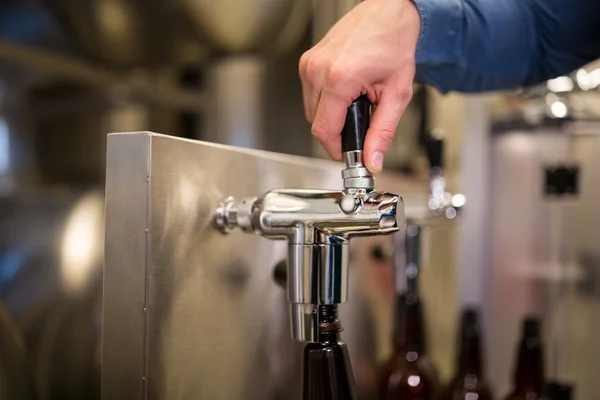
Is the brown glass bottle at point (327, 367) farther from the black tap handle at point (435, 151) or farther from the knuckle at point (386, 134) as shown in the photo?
the black tap handle at point (435, 151)

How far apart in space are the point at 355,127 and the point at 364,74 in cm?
3

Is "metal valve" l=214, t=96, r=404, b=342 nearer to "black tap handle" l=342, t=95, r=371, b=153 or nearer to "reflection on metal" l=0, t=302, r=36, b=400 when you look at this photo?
"black tap handle" l=342, t=95, r=371, b=153

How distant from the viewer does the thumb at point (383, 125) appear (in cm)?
29

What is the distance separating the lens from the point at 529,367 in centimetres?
55

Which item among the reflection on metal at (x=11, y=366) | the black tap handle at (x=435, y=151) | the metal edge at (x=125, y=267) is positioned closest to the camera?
the metal edge at (x=125, y=267)

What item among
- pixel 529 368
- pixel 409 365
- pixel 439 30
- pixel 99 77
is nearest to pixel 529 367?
pixel 529 368

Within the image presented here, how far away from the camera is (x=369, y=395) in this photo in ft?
1.80

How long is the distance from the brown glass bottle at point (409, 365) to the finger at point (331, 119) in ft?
1.01

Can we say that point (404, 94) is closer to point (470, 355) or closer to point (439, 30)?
point (439, 30)

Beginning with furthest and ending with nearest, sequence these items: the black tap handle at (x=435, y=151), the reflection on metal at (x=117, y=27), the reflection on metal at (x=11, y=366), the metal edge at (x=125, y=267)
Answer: the black tap handle at (x=435, y=151), the reflection on metal at (x=117, y=27), the reflection on metal at (x=11, y=366), the metal edge at (x=125, y=267)

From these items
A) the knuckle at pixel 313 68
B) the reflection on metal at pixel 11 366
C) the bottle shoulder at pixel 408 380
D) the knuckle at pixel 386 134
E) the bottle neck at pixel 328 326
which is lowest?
the bottle shoulder at pixel 408 380

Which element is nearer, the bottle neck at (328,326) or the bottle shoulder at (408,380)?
the bottle neck at (328,326)

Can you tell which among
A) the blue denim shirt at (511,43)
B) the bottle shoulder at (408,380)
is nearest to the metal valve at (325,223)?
the blue denim shirt at (511,43)

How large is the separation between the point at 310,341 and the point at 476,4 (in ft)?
0.94
